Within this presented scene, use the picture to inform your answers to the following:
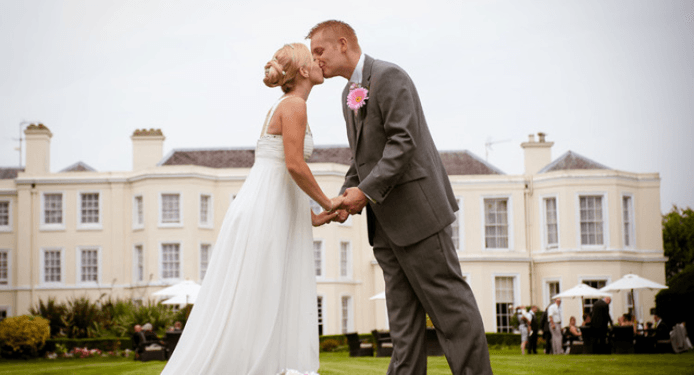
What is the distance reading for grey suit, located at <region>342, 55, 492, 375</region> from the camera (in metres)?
4.19

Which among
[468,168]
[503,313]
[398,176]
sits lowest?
[503,313]

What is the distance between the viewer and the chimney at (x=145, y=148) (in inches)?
1503

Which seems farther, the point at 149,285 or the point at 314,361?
the point at 149,285

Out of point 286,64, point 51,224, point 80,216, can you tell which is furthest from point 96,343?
point 286,64

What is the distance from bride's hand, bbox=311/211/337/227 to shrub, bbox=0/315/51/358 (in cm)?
2397

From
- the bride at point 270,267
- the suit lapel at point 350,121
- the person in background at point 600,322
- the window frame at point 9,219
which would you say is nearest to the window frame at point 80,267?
the window frame at point 9,219

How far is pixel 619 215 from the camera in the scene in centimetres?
3628

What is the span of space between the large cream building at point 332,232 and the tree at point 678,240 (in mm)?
16565

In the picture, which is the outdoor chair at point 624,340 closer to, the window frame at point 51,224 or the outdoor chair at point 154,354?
the outdoor chair at point 154,354

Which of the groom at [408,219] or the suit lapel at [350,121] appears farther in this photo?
the suit lapel at [350,121]

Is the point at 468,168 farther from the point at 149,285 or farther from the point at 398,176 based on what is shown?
the point at 398,176

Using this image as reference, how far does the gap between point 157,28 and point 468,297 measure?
18042 millimetres

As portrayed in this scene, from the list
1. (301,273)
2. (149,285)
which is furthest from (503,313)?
(301,273)

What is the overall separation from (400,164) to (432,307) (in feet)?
2.48
